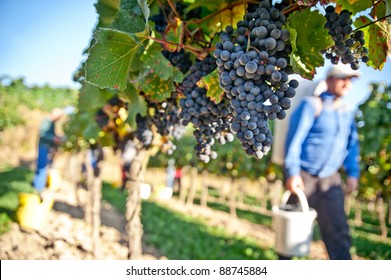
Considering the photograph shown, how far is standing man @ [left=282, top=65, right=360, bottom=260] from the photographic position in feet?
8.38

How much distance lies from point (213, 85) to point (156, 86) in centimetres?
35

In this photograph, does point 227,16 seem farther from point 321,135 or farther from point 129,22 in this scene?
point 321,135

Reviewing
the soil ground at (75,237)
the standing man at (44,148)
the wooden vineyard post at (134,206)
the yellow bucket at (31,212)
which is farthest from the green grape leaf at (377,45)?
the standing man at (44,148)

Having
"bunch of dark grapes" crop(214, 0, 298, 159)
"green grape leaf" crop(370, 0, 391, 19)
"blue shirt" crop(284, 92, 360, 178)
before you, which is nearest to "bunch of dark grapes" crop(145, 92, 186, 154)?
"bunch of dark grapes" crop(214, 0, 298, 159)

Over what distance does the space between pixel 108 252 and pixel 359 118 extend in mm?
6211

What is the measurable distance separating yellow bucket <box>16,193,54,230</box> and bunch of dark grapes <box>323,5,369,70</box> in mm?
4286

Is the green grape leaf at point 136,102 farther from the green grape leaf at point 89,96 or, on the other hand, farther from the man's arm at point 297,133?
the man's arm at point 297,133

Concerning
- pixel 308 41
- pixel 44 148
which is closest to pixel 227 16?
pixel 308 41

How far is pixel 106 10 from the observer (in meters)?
1.51

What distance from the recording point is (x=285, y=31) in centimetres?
102

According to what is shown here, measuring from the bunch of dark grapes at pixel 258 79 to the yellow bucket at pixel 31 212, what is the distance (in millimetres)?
4102

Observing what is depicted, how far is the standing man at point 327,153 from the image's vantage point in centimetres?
255

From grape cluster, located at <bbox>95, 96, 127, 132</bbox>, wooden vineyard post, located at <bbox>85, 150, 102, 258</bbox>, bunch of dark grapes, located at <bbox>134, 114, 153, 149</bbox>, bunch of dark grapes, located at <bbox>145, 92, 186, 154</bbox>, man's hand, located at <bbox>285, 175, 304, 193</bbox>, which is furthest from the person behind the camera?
wooden vineyard post, located at <bbox>85, 150, 102, 258</bbox>

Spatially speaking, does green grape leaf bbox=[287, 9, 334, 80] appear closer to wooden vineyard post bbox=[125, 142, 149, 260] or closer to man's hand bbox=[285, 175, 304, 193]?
man's hand bbox=[285, 175, 304, 193]
